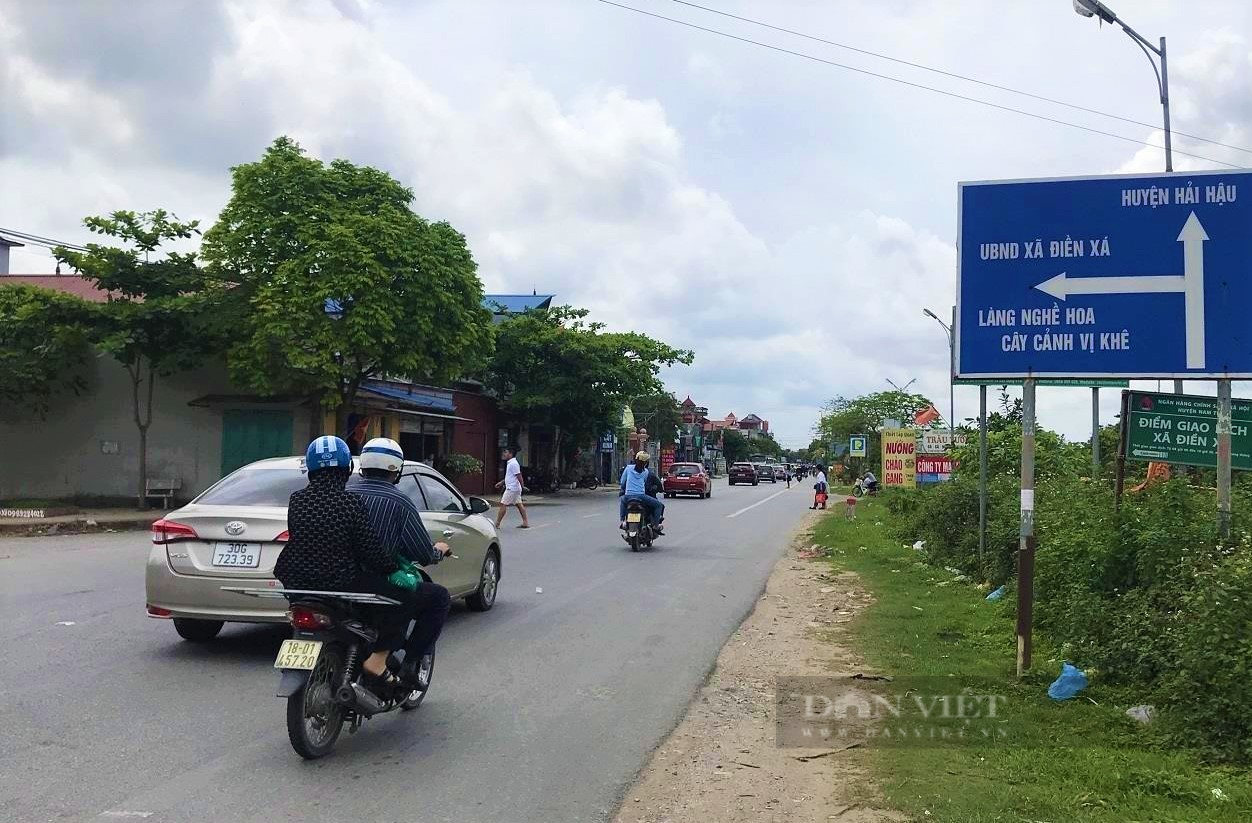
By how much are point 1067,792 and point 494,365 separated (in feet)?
131

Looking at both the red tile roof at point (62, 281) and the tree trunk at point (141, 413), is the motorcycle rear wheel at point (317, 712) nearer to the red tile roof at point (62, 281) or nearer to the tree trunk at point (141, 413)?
the tree trunk at point (141, 413)

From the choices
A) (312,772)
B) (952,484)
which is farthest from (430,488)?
(952,484)

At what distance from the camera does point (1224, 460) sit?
736 centimetres

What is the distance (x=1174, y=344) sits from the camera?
7480 mm

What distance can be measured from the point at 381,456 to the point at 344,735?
5.42ft

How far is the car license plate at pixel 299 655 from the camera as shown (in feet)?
17.2

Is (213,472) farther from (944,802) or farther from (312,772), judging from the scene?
(944,802)

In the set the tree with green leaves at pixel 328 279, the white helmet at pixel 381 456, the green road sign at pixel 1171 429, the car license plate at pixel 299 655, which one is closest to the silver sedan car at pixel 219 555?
the white helmet at pixel 381 456

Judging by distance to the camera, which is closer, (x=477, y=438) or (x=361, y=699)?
(x=361, y=699)

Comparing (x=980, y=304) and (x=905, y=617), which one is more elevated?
(x=980, y=304)

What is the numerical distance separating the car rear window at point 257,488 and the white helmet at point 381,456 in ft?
7.29

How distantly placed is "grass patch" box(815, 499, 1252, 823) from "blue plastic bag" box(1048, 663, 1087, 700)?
0.06 m

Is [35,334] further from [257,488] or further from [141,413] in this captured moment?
[257,488]

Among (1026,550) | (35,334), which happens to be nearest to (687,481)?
(35,334)
